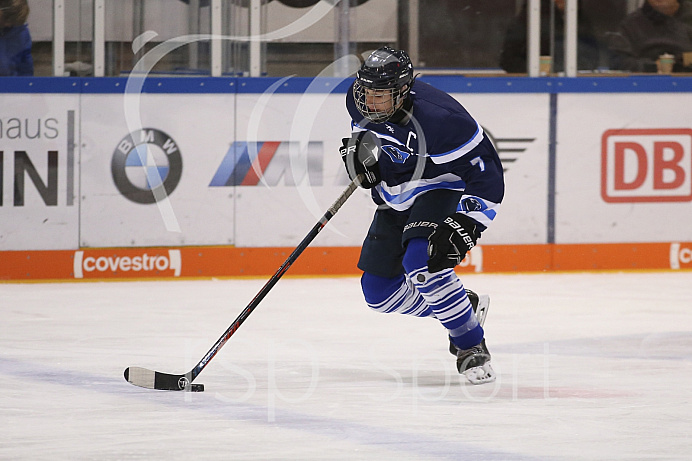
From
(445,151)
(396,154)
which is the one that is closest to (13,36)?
(396,154)

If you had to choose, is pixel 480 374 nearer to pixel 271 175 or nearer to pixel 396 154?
pixel 396 154

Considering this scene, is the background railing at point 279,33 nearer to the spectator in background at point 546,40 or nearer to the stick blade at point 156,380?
the spectator in background at point 546,40

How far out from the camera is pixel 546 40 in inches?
235

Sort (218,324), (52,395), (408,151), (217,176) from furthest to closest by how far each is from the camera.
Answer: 1. (217,176)
2. (218,324)
3. (408,151)
4. (52,395)

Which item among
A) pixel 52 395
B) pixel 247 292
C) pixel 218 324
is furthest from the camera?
pixel 247 292

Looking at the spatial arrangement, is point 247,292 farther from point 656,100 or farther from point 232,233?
point 656,100

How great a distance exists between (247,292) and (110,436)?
258cm

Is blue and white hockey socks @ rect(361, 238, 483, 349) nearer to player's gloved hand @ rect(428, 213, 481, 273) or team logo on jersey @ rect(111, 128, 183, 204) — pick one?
player's gloved hand @ rect(428, 213, 481, 273)

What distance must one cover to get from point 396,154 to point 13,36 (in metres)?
2.87

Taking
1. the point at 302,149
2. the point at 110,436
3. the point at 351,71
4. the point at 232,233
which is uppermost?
the point at 351,71

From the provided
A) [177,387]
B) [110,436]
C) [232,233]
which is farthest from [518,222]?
[110,436]

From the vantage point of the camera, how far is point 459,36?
19.4ft

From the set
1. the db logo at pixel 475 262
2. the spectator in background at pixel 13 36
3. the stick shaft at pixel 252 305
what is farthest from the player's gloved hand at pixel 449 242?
the spectator in background at pixel 13 36

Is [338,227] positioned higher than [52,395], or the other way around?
[338,227]
